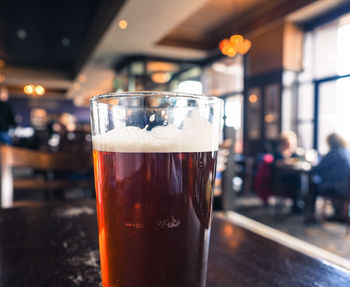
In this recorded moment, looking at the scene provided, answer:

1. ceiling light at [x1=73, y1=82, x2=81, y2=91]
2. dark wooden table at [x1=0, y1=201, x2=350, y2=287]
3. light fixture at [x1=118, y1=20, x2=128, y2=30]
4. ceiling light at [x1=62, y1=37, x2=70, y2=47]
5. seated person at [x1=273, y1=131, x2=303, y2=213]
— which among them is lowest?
seated person at [x1=273, y1=131, x2=303, y2=213]

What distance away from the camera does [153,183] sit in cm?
31

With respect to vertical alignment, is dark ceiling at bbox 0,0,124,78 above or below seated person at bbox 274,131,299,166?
above

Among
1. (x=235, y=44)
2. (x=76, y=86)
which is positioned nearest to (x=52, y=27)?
(x=235, y=44)

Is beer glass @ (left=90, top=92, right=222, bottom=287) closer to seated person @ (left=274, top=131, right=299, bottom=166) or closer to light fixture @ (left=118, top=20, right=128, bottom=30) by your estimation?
seated person @ (left=274, top=131, right=299, bottom=166)

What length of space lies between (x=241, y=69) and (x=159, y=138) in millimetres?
7629

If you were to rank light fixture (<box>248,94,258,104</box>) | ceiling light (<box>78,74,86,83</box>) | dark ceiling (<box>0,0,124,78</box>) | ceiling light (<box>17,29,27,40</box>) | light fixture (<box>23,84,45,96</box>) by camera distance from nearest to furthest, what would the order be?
dark ceiling (<box>0,0,124,78</box>)
light fixture (<box>248,94,258,104</box>)
ceiling light (<box>17,29,27,40</box>)
light fixture (<box>23,84,45,96</box>)
ceiling light (<box>78,74,86,83</box>)

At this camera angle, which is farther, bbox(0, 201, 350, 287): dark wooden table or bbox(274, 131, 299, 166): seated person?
bbox(274, 131, 299, 166): seated person

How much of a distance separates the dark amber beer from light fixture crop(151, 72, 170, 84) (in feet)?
27.8

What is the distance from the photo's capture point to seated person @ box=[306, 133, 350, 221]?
3.57 meters

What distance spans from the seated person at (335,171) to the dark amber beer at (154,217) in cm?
384

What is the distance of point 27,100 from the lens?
16.8m

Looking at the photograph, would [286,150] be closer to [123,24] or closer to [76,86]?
[123,24]

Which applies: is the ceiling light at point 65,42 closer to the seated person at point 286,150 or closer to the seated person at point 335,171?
the seated person at point 286,150

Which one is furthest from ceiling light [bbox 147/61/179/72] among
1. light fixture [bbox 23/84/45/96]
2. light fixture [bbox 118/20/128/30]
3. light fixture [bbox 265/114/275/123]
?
light fixture [bbox 23/84/45/96]
